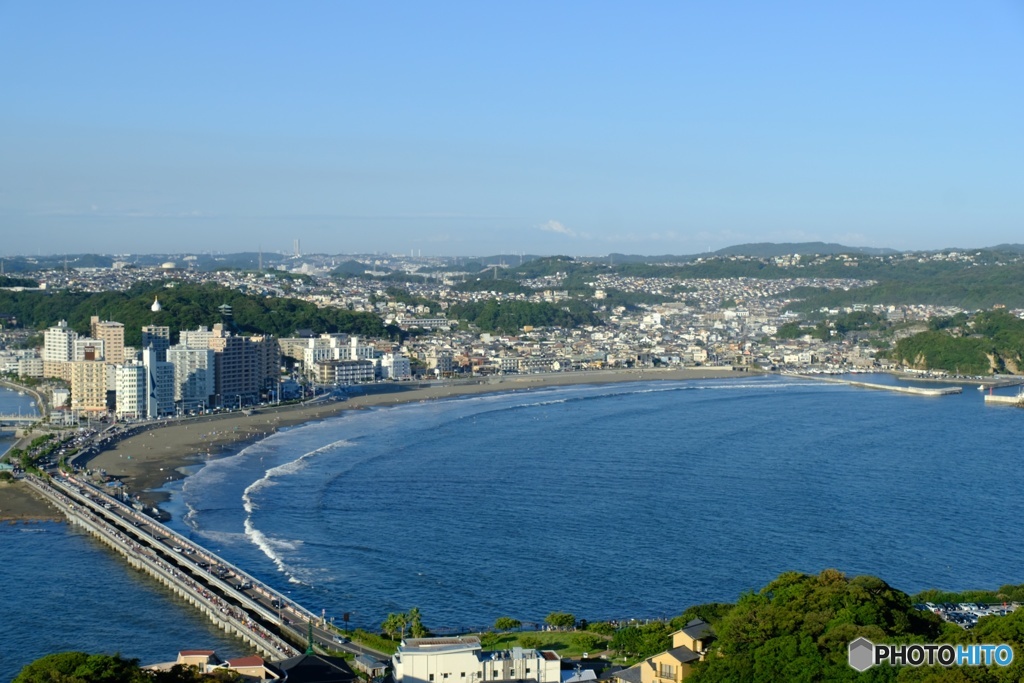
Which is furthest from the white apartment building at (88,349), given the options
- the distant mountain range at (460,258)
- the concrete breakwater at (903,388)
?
the distant mountain range at (460,258)

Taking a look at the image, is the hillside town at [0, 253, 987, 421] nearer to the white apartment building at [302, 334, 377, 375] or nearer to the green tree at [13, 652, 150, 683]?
the white apartment building at [302, 334, 377, 375]

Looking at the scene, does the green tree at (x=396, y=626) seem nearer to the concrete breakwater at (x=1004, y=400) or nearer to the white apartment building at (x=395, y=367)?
the concrete breakwater at (x=1004, y=400)

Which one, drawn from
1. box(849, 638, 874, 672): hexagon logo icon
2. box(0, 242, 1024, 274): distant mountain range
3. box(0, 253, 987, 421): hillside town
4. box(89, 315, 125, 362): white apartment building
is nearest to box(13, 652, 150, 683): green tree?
box(849, 638, 874, 672): hexagon logo icon

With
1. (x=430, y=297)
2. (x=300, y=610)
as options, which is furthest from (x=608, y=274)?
(x=300, y=610)

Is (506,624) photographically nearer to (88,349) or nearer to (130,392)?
(130,392)

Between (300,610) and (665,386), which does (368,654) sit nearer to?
(300,610)

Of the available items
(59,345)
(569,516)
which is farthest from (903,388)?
(59,345)
